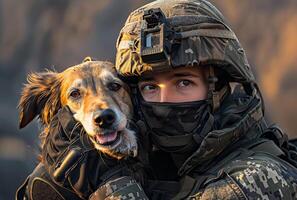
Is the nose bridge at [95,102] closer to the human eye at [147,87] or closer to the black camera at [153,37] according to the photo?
the human eye at [147,87]

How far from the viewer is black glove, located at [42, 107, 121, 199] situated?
11.2ft

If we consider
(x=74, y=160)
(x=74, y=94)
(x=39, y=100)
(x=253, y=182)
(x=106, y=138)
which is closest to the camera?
(x=253, y=182)

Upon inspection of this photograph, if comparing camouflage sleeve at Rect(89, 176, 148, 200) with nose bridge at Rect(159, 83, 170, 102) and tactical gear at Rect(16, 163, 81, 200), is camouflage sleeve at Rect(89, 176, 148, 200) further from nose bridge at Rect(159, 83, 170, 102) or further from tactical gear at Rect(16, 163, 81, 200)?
nose bridge at Rect(159, 83, 170, 102)

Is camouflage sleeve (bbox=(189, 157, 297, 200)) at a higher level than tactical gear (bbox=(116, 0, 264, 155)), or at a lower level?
lower

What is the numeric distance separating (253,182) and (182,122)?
0.49 m

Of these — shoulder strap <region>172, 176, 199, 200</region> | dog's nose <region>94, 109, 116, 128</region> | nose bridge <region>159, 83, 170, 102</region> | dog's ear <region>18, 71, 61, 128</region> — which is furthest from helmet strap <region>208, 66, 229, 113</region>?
dog's ear <region>18, 71, 61, 128</region>

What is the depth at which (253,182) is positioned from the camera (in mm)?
3088

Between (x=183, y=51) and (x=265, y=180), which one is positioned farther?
(x=183, y=51)

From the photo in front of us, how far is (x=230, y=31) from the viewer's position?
3641 millimetres

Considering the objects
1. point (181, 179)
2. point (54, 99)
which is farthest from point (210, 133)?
point (54, 99)

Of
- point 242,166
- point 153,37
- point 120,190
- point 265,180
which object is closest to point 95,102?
point 153,37

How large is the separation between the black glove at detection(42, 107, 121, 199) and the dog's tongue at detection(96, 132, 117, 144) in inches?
1.8

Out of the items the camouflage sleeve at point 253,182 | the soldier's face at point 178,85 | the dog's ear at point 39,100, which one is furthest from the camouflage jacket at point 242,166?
the dog's ear at point 39,100

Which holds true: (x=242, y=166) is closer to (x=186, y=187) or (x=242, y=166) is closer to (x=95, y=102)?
(x=186, y=187)
